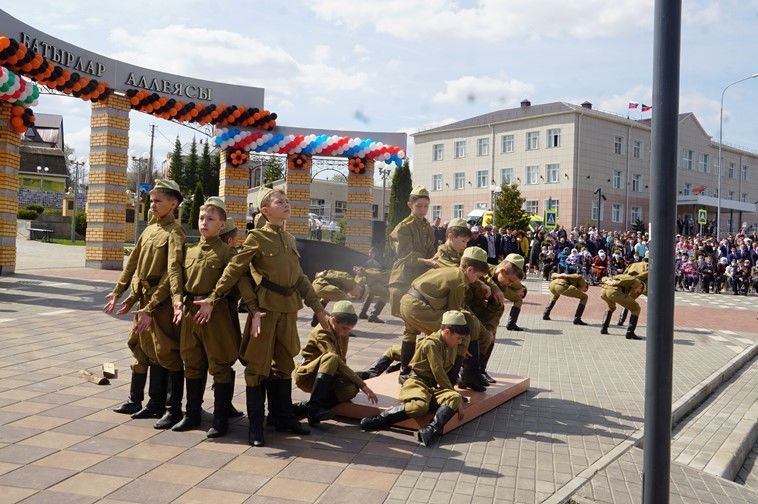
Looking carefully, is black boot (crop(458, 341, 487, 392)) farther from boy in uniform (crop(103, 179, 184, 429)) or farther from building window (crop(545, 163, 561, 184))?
building window (crop(545, 163, 561, 184))

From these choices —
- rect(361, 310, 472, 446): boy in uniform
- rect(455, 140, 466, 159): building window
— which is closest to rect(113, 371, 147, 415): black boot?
rect(361, 310, 472, 446): boy in uniform

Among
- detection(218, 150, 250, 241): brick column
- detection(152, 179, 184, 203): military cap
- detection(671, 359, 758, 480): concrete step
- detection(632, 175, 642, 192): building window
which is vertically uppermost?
detection(632, 175, 642, 192): building window

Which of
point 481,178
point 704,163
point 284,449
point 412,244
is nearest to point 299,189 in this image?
point 412,244

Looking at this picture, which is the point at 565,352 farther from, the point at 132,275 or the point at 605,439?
the point at 132,275

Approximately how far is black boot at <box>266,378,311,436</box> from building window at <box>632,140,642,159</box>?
57263 millimetres

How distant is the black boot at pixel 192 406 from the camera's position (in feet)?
17.7

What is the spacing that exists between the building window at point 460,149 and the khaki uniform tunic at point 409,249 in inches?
2134

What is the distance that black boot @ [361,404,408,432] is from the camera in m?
5.53

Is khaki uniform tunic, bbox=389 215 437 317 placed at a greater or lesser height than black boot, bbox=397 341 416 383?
greater

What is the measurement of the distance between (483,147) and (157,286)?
56349mm

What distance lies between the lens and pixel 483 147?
60094 millimetres

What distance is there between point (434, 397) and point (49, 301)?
10.0m

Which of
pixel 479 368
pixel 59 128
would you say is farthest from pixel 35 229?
pixel 59 128

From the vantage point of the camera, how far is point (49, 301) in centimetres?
1314
